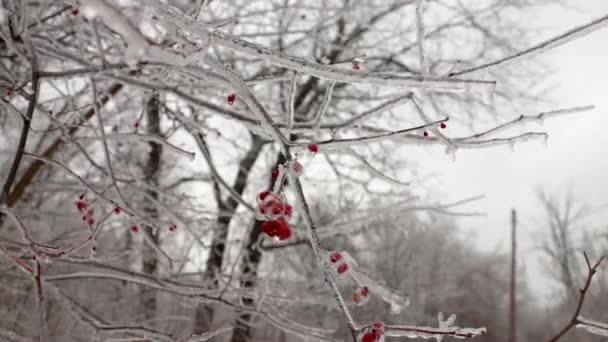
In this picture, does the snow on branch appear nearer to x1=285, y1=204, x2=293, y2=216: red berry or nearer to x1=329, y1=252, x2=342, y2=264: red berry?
x1=285, y1=204, x2=293, y2=216: red berry

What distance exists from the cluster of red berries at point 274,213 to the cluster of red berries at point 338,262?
14 centimetres

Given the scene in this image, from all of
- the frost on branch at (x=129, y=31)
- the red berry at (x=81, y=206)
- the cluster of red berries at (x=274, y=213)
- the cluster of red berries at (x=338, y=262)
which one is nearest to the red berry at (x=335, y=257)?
the cluster of red berries at (x=338, y=262)

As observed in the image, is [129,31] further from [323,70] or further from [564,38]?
[564,38]

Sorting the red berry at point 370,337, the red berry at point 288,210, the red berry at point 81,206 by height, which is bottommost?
the red berry at point 370,337

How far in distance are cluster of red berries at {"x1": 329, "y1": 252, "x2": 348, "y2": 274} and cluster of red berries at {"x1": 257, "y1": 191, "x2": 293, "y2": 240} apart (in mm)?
139

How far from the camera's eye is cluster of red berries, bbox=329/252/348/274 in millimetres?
1120

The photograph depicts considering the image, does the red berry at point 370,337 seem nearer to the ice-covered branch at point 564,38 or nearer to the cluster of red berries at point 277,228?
the cluster of red berries at point 277,228

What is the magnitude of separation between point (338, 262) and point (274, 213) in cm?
24

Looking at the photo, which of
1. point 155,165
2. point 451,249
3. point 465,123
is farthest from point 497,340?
point 155,165

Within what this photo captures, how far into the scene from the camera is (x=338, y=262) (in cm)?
114

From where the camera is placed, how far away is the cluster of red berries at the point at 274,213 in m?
1.00

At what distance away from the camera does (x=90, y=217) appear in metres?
2.27

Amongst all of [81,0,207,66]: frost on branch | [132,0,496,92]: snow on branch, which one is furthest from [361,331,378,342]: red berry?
[81,0,207,66]: frost on branch

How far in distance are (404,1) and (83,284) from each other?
24.4 ft
